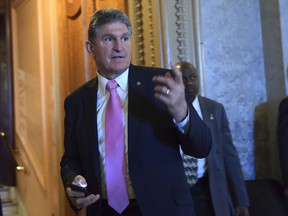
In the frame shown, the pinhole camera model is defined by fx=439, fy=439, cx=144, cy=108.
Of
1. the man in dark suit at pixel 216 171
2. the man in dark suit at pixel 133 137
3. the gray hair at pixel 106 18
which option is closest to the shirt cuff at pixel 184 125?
the man in dark suit at pixel 133 137

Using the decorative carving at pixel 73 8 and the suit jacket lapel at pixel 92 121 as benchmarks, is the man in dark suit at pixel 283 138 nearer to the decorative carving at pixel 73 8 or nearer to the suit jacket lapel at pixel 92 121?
the suit jacket lapel at pixel 92 121

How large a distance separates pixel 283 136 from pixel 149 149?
158cm

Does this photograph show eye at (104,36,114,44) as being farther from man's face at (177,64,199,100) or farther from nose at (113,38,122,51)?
man's face at (177,64,199,100)

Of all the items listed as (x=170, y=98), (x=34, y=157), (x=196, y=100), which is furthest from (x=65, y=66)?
(x=170, y=98)

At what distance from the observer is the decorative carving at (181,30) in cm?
287

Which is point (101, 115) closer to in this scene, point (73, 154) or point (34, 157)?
point (73, 154)

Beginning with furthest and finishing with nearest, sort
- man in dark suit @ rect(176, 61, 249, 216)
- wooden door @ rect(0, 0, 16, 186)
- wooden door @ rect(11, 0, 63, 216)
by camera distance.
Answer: wooden door @ rect(0, 0, 16, 186) < wooden door @ rect(11, 0, 63, 216) < man in dark suit @ rect(176, 61, 249, 216)

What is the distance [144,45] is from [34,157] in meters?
2.26

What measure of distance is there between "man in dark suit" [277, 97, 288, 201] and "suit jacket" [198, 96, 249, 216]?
45 cm

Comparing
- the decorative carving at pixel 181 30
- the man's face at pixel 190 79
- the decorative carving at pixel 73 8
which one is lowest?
the man's face at pixel 190 79

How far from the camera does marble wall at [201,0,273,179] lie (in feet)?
9.96

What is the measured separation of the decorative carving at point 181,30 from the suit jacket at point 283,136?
74 cm

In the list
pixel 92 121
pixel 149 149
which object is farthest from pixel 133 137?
pixel 92 121

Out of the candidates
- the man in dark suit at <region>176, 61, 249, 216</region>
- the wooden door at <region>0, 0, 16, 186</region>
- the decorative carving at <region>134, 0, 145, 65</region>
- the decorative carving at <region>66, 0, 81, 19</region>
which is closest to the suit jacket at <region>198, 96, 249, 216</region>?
the man in dark suit at <region>176, 61, 249, 216</region>
